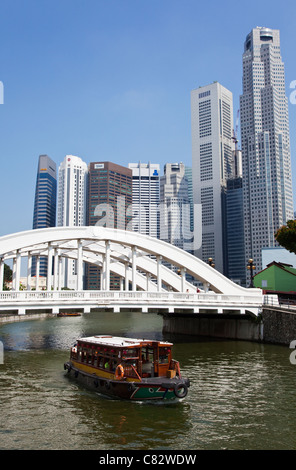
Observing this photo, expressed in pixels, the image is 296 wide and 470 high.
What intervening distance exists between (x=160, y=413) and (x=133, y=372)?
2857 mm

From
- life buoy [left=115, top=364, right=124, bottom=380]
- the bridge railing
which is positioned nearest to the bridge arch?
the bridge railing

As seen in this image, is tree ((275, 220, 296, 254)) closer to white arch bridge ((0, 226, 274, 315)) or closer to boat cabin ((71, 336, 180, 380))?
white arch bridge ((0, 226, 274, 315))

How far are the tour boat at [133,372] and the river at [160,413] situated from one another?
47 cm

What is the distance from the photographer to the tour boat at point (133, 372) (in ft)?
63.4

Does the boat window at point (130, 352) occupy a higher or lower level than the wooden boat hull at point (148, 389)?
higher

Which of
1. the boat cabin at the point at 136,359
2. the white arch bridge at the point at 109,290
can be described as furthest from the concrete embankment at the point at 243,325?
the boat cabin at the point at 136,359

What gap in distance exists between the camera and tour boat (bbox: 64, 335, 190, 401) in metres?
19.3

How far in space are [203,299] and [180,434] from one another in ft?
81.0

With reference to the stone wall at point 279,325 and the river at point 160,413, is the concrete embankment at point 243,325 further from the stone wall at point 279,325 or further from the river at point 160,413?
the river at point 160,413

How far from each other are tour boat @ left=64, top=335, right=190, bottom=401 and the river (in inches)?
18.4

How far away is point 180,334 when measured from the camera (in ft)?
166

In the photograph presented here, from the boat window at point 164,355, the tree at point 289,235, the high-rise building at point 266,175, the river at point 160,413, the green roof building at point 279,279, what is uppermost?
the high-rise building at point 266,175
